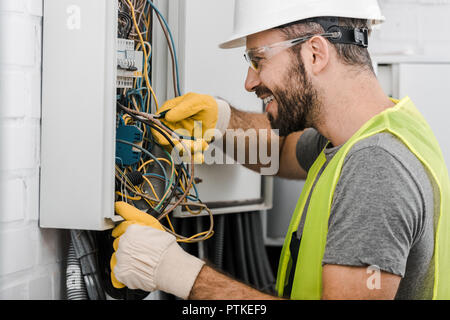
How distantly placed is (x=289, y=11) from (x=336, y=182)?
0.40 meters

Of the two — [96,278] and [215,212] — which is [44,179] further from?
[215,212]

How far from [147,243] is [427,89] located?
1220 millimetres

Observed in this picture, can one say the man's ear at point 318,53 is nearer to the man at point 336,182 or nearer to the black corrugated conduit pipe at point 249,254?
the man at point 336,182

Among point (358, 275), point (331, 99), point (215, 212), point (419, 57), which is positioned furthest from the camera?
point (419, 57)

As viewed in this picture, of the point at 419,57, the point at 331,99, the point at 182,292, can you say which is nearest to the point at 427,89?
the point at 419,57

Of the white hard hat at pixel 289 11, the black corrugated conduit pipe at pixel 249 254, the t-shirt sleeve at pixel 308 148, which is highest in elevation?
the white hard hat at pixel 289 11

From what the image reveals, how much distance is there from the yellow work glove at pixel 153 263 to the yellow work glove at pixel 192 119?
26 centimetres

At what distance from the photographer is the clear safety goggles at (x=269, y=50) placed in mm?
1172

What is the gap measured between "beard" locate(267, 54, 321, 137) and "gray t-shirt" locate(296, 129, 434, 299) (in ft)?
0.67

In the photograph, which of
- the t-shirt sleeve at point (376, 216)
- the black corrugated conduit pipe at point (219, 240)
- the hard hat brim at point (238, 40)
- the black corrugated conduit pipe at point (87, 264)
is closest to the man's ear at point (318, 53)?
the hard hat brim at point (238, 40)

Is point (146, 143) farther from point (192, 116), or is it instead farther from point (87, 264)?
point (87, 264)

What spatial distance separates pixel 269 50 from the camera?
122cm

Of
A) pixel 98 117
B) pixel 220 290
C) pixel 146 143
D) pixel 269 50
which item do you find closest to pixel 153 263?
pixel 220 290

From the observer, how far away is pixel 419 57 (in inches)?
72.1
